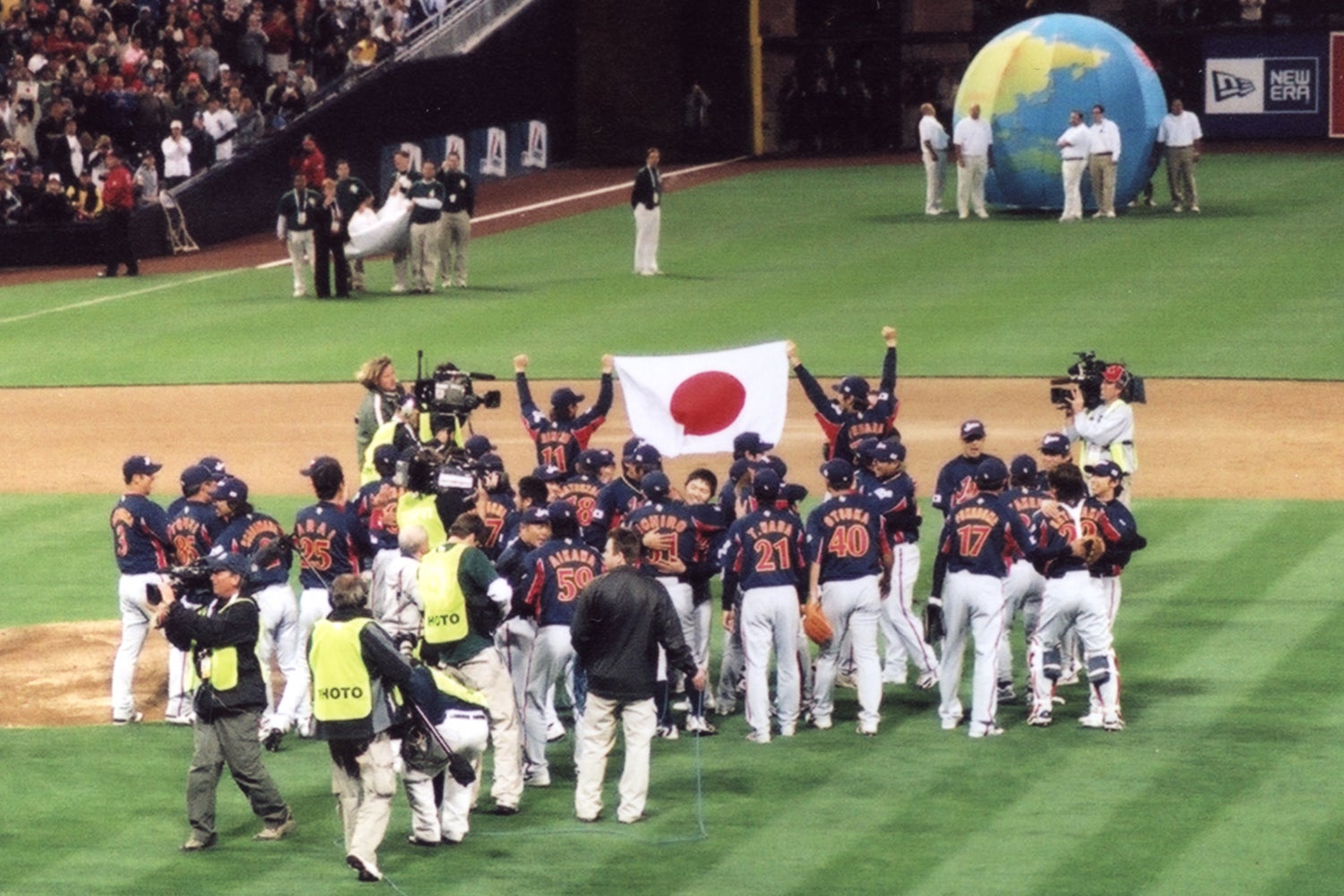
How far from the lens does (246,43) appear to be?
38875 mm

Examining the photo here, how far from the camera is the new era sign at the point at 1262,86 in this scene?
43.1 m

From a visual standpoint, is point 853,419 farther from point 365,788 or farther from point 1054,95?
point 1054,95

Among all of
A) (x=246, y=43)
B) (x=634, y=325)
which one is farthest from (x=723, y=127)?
(x=634, y=325)

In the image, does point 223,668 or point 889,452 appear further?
point 889,452

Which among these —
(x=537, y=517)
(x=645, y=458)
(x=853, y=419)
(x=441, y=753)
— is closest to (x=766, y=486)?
(x=645, y=458)

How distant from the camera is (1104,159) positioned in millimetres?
34094

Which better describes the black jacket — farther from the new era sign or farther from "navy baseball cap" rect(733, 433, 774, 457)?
the new era sign

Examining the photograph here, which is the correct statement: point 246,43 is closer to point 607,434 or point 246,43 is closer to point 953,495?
point 607,434

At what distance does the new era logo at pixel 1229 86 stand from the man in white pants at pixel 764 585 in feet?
107

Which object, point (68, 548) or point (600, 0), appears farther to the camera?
point (600, 0)

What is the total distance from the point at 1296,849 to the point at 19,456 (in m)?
14.5

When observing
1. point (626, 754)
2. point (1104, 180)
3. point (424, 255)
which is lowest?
point (626, 754)

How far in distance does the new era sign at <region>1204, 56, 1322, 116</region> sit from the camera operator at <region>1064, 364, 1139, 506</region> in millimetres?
28631

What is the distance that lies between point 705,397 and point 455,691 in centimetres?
507
